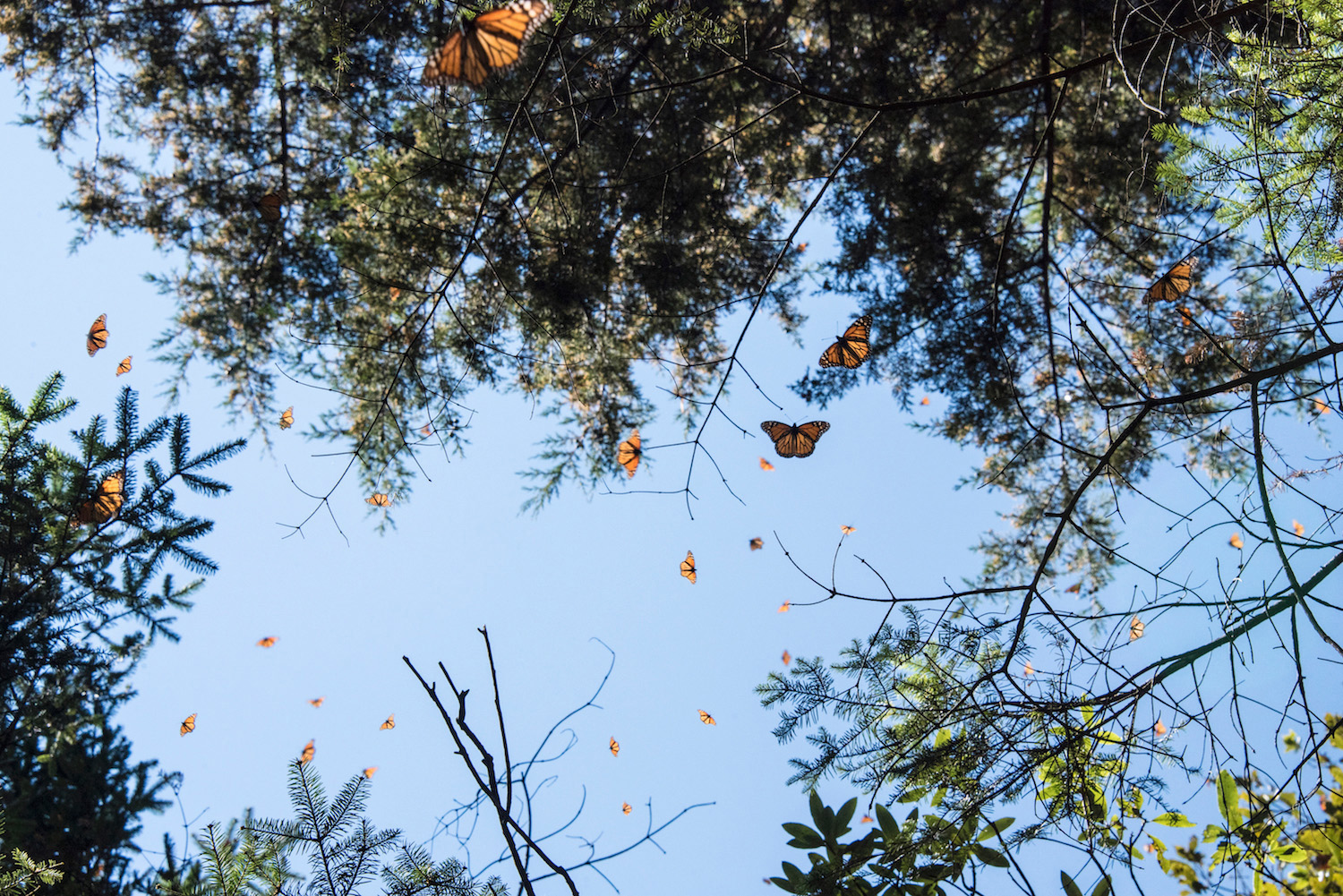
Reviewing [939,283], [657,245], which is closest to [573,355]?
[657,245]

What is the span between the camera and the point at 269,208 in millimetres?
4562

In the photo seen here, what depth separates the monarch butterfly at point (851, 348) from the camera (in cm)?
352

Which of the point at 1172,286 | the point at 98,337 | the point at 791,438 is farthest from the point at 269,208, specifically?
the point at 1172,286

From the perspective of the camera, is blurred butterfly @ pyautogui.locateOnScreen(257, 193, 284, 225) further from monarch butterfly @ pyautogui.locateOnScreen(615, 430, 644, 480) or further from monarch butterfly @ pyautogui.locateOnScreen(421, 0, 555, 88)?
monarch butterfly @ pyautogui.locateOnScreen(421, 0, 555, 88)

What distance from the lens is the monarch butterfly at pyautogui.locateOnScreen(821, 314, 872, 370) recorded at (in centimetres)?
352

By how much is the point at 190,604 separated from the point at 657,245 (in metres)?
3.83

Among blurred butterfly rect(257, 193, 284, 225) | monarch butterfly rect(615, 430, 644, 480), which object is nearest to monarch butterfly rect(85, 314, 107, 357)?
blurred butterfly rect(257, 193, 284, 225)

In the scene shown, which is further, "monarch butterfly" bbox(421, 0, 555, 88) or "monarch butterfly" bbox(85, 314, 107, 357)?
"monarch butterfly" bbox(85, 314, 107, 357)

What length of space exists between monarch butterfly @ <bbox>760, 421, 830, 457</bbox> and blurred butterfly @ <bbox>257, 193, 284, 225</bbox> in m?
3.84

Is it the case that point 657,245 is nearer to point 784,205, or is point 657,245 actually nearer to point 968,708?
point 784,205

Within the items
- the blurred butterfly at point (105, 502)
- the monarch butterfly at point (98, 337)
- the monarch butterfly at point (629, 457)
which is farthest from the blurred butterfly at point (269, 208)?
the monarch butterfly at point (629, 457)

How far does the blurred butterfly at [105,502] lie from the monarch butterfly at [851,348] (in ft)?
13.0

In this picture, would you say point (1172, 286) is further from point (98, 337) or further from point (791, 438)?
point (98, 337)

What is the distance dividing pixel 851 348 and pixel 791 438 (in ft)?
2.04
